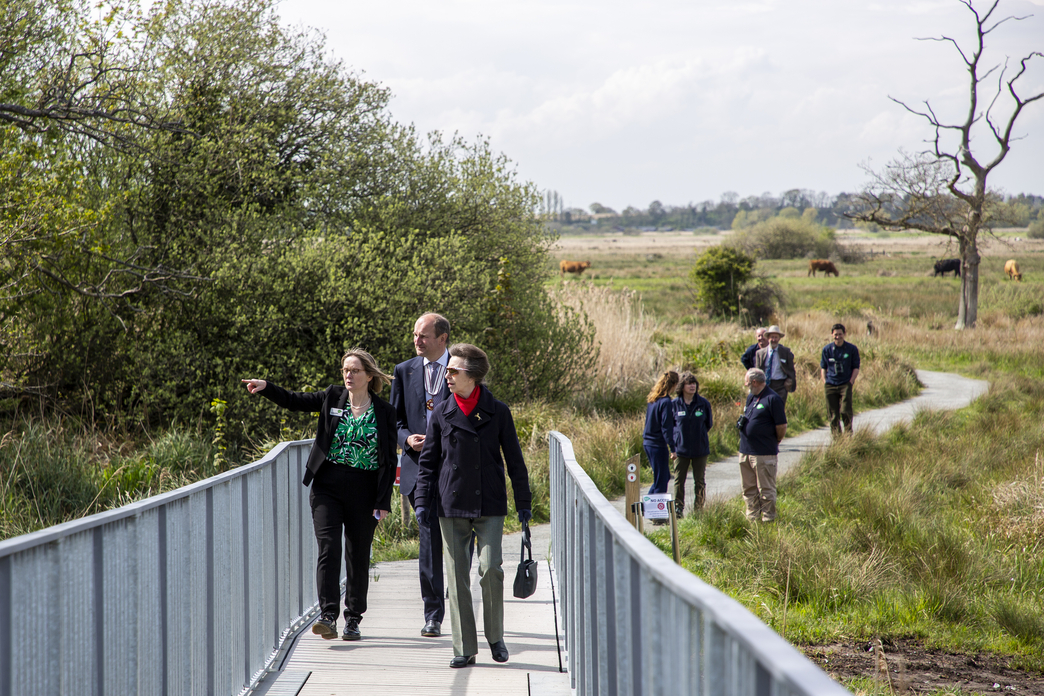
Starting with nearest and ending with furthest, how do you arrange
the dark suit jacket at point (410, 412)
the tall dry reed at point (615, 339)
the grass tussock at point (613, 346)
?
the dark suit jacket at point (410, 412)
the grass tussock at point (613, 346)
the tall dry reed at point (615, 339)

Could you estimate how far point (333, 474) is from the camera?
17.4ft

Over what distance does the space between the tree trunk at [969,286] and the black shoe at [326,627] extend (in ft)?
114

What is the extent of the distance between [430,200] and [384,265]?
9.15 feet

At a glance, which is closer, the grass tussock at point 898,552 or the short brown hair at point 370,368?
the short brown hair at point 370,368

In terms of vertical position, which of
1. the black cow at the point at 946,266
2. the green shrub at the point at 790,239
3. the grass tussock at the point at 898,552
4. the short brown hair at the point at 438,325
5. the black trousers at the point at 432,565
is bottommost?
the grass tussock at the point at 898,552

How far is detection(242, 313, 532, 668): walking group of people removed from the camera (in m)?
4.88

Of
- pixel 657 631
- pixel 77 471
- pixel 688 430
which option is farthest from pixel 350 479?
pixel 77 471

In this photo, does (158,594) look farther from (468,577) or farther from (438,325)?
(438,325)

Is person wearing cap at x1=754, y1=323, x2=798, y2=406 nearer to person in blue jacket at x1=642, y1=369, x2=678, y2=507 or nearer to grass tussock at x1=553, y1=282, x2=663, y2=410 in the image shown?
person in blue jacket at x1=642, y1=369, x2=678, y2=507

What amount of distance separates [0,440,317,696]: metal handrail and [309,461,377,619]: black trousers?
0.81ft

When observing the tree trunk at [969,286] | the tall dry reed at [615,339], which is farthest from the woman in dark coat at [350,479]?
the tree trunk at [969,286]

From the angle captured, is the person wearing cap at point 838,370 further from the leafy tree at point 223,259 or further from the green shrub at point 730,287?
the green shrub at point 730,287

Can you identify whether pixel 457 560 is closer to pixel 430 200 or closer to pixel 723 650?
pixel 723 650

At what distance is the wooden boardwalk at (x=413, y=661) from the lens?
4.55 m
